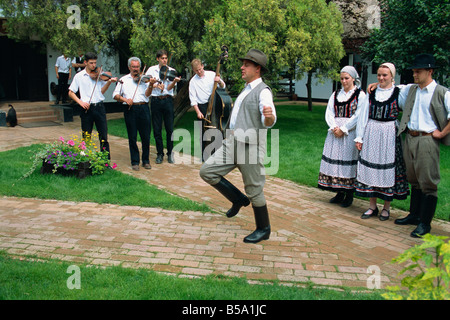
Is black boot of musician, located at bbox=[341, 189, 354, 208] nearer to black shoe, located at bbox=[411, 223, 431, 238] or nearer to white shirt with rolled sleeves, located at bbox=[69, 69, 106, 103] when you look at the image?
black shoe, located at bbox=[411, 223, 431, 238]

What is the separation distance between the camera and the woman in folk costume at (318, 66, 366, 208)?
5.84 metres

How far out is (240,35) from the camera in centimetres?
1093

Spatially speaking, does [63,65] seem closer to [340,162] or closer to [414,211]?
[340,162]

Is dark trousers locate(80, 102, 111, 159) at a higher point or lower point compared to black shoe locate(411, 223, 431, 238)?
higher

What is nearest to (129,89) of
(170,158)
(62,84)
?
(170,158)

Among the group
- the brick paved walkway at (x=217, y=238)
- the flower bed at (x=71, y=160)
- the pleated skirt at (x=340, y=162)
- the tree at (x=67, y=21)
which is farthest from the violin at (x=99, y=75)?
the tree at (x=67, y=21)

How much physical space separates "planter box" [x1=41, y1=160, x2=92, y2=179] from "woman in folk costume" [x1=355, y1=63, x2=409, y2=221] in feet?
14.5

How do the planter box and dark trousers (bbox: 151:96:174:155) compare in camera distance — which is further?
dark trousers (bbox: 151:96:174:155)

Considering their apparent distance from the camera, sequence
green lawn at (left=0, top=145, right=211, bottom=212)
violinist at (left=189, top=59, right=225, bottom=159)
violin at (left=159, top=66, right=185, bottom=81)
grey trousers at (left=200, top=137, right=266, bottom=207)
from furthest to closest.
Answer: violinist at (left=189, top=59, right=225, bottom=159)
violin at (left=159, top=66, right=185, bottom=81)
green lawn at (left=0, top=145, right=211, bottom=212)
grey trousers at (left=200, top=137, right=266, bottom=207)

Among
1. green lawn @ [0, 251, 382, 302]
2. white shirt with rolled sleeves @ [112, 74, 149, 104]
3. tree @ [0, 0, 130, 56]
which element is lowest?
green lawn @ [0, 251, 382, 302]

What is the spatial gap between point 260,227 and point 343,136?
6.64ft

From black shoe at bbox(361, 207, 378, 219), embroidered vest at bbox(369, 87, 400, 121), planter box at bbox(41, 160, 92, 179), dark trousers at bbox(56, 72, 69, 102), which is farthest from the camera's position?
dark trousers at bbox(56, 72, 69, 102)

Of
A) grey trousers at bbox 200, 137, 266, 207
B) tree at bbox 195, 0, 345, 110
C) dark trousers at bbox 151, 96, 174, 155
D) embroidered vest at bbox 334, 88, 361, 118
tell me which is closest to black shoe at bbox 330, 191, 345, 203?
embroidered vest at bbox 334, 88, 361, 118

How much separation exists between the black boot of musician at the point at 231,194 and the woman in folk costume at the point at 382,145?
66.0 inches
